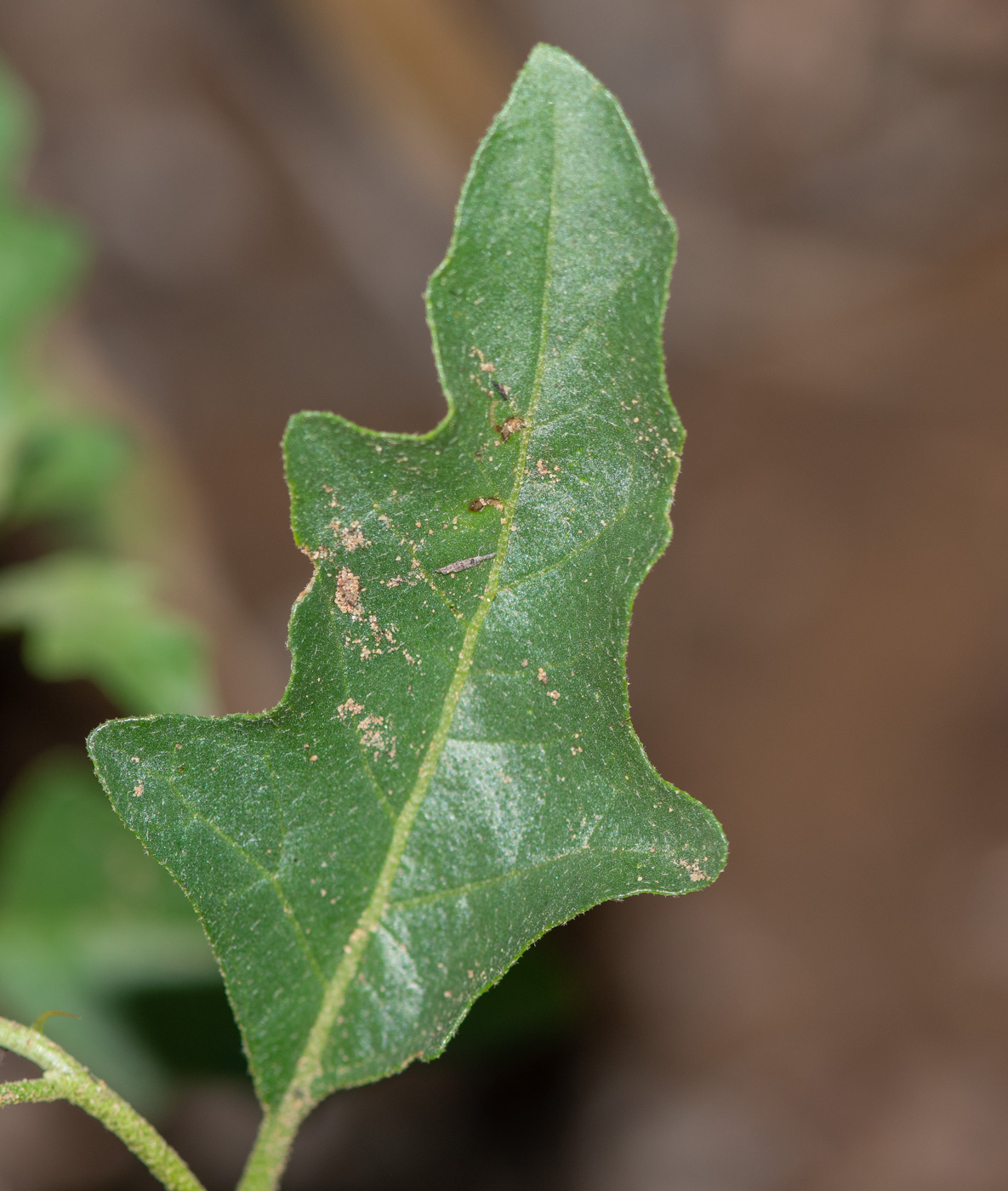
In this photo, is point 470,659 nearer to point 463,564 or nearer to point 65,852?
point 463,564

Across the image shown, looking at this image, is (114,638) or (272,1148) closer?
(272,1148)

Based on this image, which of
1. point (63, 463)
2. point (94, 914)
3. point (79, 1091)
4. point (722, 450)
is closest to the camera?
point (79, 1091)

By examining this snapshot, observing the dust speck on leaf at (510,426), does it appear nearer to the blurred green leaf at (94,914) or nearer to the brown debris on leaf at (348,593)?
the brown debris on leaf at (348,593)

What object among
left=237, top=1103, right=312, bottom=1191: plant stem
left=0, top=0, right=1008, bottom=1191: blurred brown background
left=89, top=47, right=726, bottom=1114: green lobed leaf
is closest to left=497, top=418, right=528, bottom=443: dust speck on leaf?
left=89, top=47, right=726, bottom=1114: green lobed leaf

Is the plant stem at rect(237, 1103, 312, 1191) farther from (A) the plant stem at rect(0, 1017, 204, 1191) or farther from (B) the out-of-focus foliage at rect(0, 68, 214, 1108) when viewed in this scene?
(B) the out-of-focus foliage at rect(0, 68, 214, 1108)

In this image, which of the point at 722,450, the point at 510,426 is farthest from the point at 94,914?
the point at 722,450

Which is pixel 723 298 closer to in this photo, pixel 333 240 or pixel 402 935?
pixel 333 240

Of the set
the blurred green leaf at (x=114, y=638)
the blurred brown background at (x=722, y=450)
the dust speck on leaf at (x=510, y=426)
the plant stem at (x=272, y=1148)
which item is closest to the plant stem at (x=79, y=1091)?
the plant stem at (x=272, y=1148)
